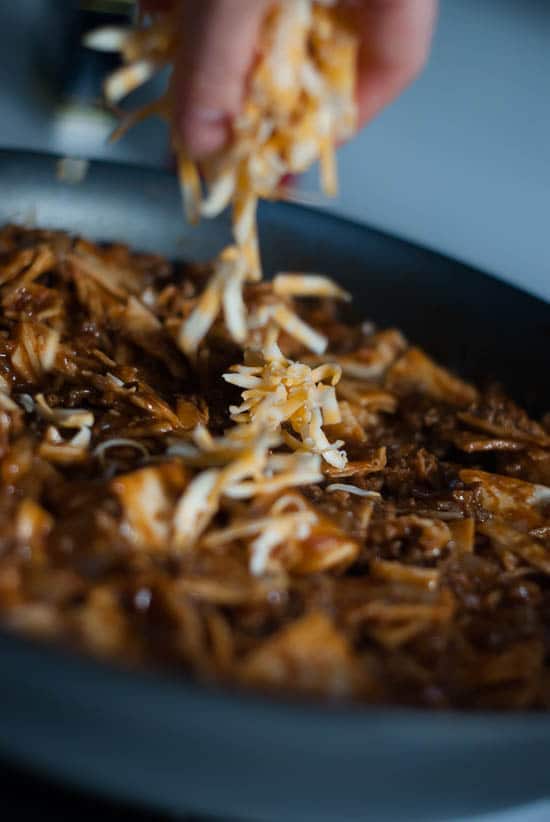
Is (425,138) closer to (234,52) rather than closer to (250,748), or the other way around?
(234,52)

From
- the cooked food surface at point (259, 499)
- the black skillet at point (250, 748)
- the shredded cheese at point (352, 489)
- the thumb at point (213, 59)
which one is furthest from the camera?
the shredded cheese at point (352, 489)

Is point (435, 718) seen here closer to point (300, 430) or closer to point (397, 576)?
point (397, 576)

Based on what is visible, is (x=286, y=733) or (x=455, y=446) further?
(x=455, y=446)

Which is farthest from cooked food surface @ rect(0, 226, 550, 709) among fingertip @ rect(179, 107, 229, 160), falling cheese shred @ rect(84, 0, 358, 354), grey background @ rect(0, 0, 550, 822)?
grey background @ rect(0, 0, 550, 822)

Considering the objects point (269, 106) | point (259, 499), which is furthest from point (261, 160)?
point (259, 499)

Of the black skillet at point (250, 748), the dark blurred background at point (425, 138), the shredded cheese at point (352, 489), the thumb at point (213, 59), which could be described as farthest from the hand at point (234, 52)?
the dark blurred background at point (425, 138)

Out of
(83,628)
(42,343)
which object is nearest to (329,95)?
(42,343)

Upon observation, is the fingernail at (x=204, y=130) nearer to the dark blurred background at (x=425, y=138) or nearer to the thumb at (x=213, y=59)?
the thumb at (x=213, y=59)

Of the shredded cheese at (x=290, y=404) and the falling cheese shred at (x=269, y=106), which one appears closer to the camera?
the falling cheese shred at (x=269, y=106)
